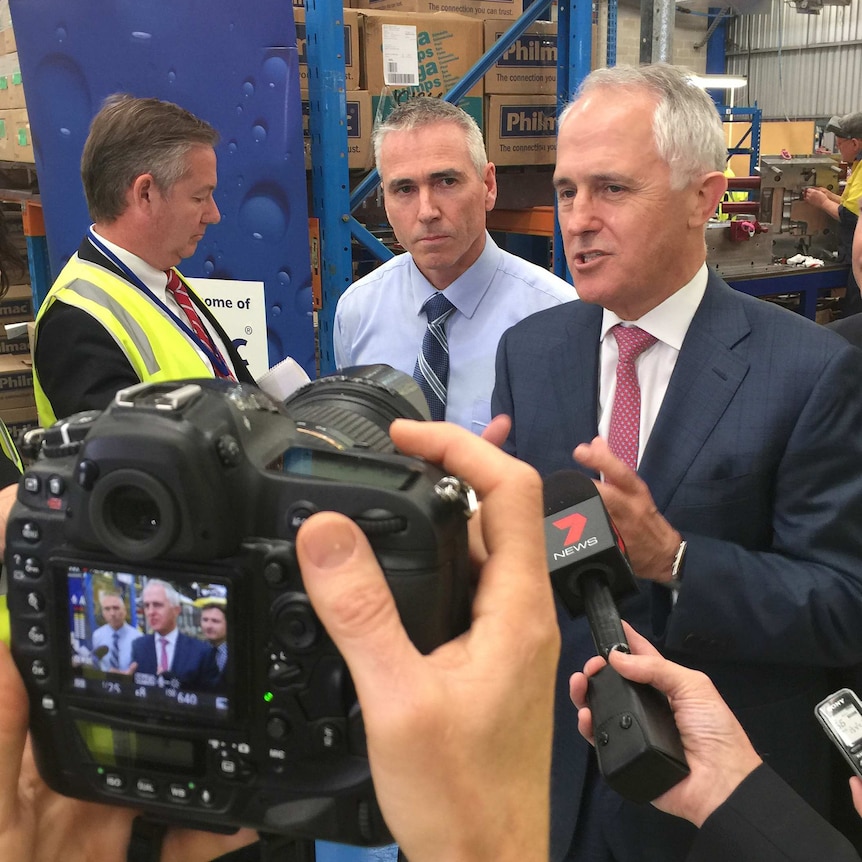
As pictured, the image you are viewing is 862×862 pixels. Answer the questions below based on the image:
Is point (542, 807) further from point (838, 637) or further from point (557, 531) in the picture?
point (838, 637)

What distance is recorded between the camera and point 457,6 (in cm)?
305

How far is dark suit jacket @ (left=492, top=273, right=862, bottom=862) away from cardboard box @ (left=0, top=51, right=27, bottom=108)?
8.79 feet

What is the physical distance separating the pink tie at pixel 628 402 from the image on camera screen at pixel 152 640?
881 mm

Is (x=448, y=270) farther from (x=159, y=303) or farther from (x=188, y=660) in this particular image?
(x=188, y=660)

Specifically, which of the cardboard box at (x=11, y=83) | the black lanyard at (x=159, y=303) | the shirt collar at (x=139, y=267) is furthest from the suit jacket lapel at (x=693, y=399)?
the cardboard box at (x=11, y=83)

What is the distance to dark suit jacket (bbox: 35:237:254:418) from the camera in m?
1.80

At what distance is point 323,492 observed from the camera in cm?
61

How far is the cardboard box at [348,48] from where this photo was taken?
8.95 feet

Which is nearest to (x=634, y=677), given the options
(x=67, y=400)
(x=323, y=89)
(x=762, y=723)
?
(x=762, y=723)

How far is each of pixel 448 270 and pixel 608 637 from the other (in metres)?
1.52

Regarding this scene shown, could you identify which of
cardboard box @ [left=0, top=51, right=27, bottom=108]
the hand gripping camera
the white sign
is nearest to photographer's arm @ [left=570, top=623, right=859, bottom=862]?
the hand gripping camera

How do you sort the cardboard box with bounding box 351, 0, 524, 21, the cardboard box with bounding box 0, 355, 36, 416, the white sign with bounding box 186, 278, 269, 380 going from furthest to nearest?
→ the cardboard box with bounding box 0, 355, 36, 416, the cardboard box with bounding box 351, 0, 524, 21, the white sign with bounding box 186, 278, 269, 380

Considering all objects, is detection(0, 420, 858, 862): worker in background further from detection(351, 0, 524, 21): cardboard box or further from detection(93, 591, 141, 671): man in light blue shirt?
detection(351, 0, 524, 21): cardboard box

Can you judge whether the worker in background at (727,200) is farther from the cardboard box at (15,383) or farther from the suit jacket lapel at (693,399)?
the cardboard box at (15,383)
